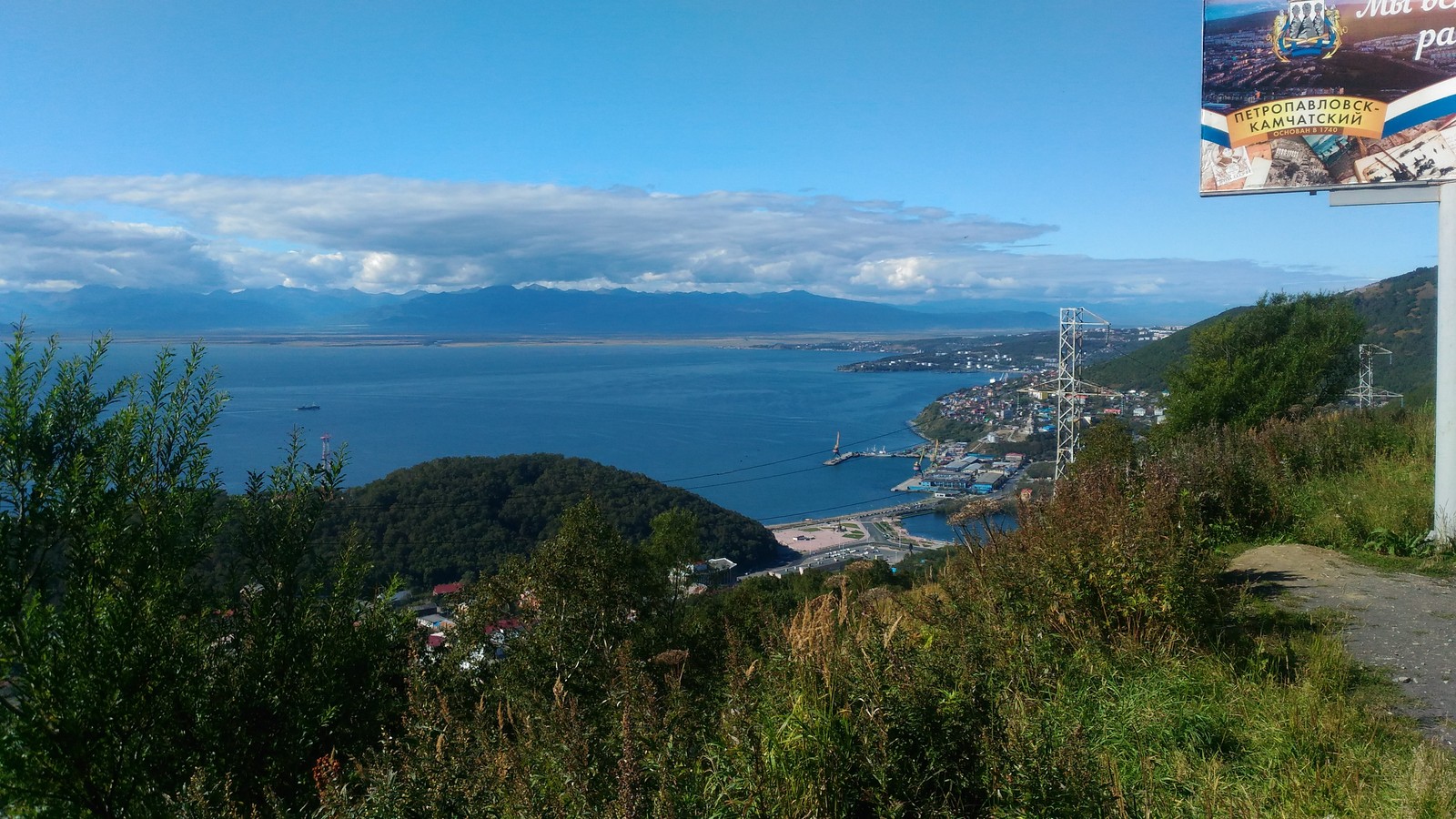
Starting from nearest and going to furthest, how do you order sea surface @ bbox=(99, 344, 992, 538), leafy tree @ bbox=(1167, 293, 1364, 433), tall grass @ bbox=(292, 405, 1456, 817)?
1. tall grass @ bbox=(292, 405, 1456, 817)
2. leafy tree @ bbox=(1167, 293, 1364, 433)
3. sea surface @ bbox=(99, 344, 992, 538)

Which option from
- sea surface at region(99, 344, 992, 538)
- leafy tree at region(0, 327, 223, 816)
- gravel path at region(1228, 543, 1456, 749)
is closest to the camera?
leafy tree at region(0, 327, 223, 816)

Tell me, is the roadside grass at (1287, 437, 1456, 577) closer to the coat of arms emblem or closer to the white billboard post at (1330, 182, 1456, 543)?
the white billboard post at (1330, 182, 1456, 543)

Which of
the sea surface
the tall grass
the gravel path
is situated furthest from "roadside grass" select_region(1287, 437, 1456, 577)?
the sea surface

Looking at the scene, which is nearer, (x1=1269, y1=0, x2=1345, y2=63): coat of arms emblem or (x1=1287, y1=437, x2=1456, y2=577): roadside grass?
(x1=1287, y1=437, x2=1456, y2=577): roadside grass

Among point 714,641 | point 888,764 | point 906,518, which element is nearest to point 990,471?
point 906,518

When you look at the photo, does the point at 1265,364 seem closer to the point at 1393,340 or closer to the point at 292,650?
the point at 1393,340

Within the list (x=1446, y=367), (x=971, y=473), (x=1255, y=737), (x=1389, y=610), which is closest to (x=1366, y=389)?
(x=1446, y=367)
